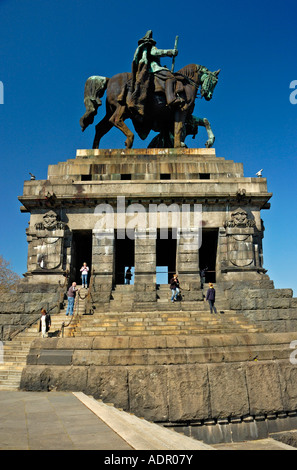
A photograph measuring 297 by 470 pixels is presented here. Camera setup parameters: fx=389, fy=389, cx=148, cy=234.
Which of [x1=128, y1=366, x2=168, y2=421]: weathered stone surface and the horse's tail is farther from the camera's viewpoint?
the horse's tail

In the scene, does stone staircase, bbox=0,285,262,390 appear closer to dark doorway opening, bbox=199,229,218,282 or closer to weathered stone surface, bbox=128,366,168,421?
weathered stone surface, bbox=128,366,168,421

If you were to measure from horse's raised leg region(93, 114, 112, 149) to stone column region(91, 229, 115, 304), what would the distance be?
7.63 metres

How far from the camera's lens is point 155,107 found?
78.3 ft

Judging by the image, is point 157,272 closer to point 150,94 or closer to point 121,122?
point 121,122

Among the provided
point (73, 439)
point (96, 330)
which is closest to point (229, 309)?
point (96, 330)

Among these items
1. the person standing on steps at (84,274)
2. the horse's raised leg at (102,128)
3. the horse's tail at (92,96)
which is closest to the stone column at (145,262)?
the person standing on steps at (84,274)

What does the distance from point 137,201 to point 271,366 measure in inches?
466

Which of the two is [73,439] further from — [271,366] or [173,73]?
[173,73]

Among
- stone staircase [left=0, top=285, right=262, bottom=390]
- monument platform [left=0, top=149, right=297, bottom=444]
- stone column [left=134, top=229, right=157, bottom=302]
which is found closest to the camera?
monument platform [left=0, top=149, right=297, bottom=444]

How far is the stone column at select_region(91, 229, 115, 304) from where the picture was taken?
19.0 meters

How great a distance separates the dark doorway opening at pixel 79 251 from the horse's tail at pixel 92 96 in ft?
23.7

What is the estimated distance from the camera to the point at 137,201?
20.2 metres

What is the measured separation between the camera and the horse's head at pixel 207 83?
24.0 meters

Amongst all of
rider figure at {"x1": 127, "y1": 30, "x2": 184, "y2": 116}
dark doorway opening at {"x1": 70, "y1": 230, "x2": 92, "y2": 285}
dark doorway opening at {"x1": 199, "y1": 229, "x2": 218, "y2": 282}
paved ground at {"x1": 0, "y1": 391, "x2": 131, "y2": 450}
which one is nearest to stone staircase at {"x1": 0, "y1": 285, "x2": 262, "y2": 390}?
dark doorway opening at {"x1": 70, "y1": 230, "x2": 92, "y2": 285}
